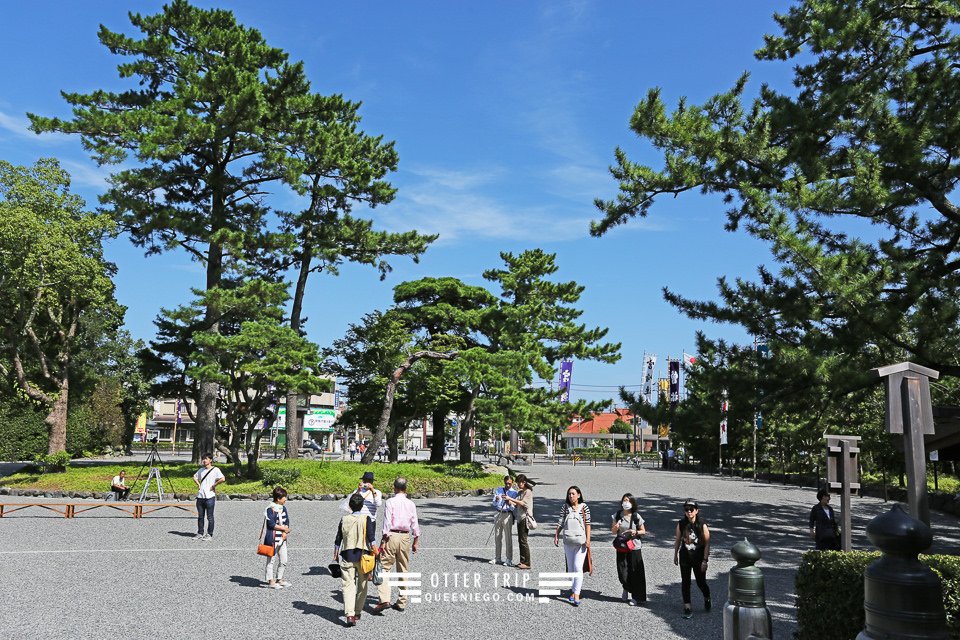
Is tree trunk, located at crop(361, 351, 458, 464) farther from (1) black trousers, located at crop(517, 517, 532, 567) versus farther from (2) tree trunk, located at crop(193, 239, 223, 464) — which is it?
(1) black trousers, located at crop(517, 517, 532, 567)

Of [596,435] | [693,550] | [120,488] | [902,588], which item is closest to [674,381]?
[120,488]

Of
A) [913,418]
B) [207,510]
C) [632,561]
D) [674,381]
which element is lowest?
[207,510]

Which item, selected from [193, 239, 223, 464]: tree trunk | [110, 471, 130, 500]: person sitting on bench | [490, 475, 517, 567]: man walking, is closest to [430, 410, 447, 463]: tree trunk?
[193, 239, 223, 464]: tree trunk

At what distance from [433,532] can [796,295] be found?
8477 millimetres

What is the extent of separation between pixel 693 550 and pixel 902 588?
528 cm

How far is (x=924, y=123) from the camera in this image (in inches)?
388

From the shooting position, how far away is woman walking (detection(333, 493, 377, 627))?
718cm

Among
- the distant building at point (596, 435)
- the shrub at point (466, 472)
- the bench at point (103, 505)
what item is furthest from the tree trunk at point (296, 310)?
the distant building at point (596, 435)

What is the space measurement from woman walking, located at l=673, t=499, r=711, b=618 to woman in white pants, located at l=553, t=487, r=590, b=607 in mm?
1105

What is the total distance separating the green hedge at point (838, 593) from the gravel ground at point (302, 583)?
0.92m

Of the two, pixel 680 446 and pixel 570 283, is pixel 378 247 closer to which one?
pixel 570 283

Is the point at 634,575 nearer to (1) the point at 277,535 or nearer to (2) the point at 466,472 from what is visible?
(1) the point at 277,535

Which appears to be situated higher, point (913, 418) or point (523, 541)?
point (913, 418)

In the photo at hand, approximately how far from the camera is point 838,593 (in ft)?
19.2
